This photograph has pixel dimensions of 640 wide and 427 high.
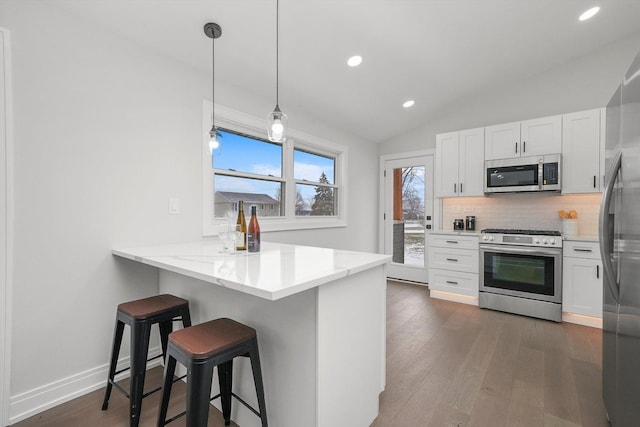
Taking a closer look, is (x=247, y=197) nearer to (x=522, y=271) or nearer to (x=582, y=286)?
(x=522, y=271)

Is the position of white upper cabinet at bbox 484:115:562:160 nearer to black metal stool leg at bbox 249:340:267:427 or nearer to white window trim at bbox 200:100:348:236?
white window trim at bbox 200:100:348:236

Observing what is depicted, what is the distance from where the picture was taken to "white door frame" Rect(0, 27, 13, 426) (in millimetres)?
1593

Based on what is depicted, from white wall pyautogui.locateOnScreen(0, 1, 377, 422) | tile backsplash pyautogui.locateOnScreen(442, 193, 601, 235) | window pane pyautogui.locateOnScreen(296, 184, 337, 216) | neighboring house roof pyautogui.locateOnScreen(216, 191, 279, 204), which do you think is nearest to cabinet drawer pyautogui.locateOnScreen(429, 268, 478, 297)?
tile backsplash pyautogui.locateOnScreen(442, 193, 601, 235)

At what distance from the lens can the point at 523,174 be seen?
3.49m

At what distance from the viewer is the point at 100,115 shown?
6.49ft

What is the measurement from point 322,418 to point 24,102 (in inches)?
92.2

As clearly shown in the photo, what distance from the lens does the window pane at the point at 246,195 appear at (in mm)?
2857

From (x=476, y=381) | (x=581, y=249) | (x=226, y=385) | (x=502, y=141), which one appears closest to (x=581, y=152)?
(x=502, y=141)

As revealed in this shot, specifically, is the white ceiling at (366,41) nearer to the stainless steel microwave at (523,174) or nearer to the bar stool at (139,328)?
the stainless steel microwave at (523,174)

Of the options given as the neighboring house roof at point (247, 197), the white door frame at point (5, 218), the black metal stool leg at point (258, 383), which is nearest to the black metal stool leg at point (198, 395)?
the black metal stool leg at point (258, 383)

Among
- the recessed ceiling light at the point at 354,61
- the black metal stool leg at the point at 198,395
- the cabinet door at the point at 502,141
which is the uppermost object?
the recessed ceiling light at the point at 354,61

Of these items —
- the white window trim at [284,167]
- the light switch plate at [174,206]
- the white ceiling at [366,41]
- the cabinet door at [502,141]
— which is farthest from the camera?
the cabinet door at [502,141]

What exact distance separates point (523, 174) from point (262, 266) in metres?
3.49

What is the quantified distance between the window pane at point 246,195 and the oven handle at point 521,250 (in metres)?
2.55
